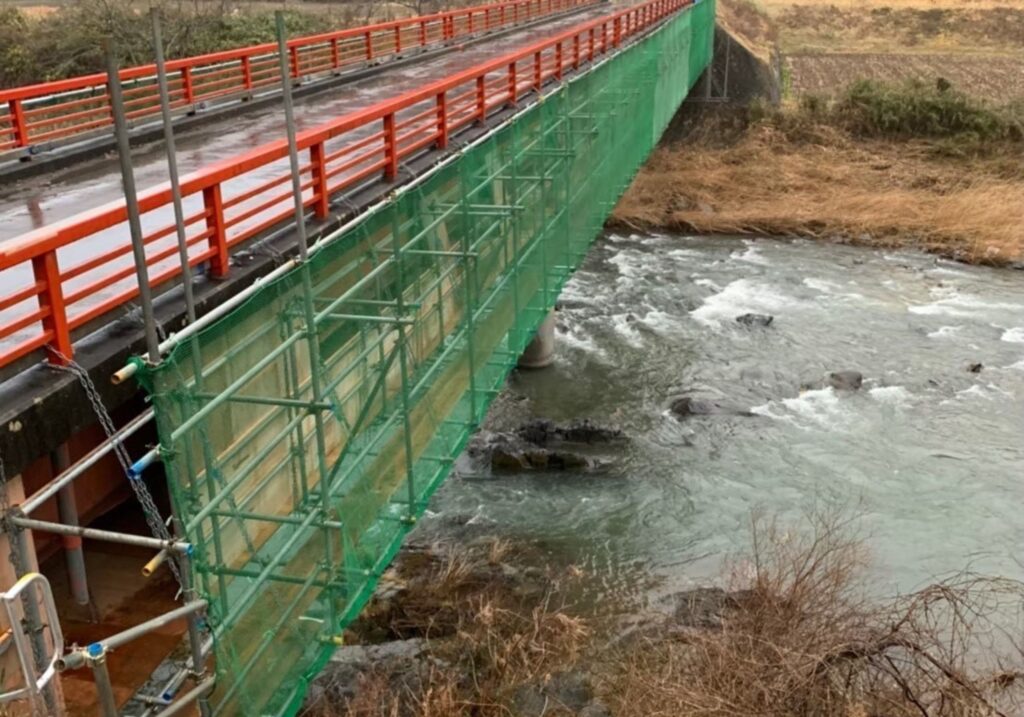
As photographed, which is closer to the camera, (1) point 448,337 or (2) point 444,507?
(1) point 448,337

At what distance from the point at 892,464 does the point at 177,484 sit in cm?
1345

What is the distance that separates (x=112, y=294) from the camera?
8344 mm

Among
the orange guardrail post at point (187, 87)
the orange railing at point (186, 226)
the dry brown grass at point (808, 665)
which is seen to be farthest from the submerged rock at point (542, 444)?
the orange guardrail post at point (187, 87)

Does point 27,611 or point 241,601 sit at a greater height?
point 27,611

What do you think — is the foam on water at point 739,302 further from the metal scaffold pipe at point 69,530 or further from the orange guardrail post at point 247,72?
the metal scaffold pipe at point 69,530

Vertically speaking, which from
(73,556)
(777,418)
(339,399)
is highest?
(339,399)

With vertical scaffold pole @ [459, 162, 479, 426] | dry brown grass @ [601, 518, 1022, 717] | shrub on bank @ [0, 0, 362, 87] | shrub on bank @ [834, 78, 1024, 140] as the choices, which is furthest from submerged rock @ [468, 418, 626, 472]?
shrub on bank @ [834, 78, 1024, 140]

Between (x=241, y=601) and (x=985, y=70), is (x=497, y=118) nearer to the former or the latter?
(x=241, y=601)

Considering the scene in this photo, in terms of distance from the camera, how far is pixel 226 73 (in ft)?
83.3

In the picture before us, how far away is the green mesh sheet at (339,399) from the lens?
612 centimetres

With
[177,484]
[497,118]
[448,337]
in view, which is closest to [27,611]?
[177,484]

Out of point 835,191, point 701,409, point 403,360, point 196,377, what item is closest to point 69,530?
point 196,377

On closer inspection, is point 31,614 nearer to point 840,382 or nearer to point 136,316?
point 136,316

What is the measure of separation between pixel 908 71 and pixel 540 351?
37.6m
